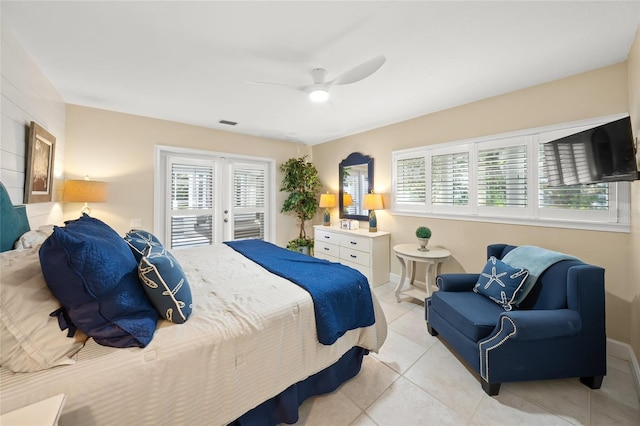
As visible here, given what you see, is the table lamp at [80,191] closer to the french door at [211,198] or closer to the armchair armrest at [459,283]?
the french door at [211,198]

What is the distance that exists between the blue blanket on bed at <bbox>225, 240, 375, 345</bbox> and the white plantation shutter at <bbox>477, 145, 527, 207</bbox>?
1.99 m

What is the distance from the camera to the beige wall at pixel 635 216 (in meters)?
1.72

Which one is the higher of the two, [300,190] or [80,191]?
[300,190]

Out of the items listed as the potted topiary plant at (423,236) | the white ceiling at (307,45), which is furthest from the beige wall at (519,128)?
the potted topiary plant at (423,236)

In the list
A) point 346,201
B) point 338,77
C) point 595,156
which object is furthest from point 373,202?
point 595,156

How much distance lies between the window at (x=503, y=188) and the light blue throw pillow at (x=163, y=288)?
303cm

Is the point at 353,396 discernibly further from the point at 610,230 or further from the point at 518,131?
the point at 518,131

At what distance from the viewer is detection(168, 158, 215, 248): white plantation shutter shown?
3.75 metres

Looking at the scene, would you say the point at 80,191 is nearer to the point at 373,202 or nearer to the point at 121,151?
the point at 121,151

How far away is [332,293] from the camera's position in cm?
159

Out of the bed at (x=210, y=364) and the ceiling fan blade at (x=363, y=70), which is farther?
the ceiling fan blade at (x=363, y=70)

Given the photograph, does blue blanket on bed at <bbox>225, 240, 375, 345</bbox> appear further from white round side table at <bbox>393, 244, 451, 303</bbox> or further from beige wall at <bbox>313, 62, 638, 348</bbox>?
beige wall at <bbox>313, 62, 638, 348</bbox>

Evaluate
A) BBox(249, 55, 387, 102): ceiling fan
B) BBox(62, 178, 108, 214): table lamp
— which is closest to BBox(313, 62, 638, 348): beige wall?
BBox(249, 55, 387, 102): ceiling fan

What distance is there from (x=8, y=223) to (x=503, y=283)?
3450mm
